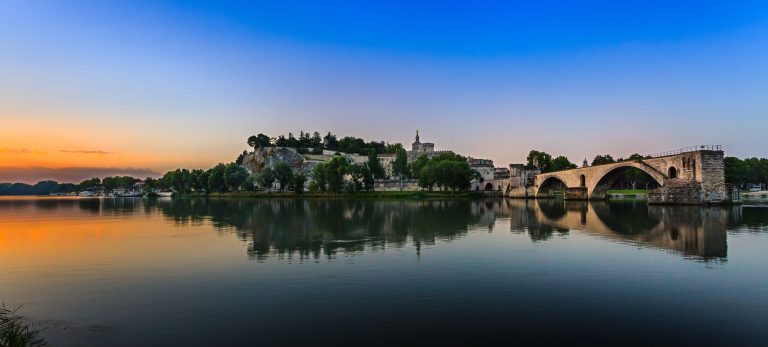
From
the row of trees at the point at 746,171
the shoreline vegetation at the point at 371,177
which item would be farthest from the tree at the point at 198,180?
the row of trees at the point at 746,171

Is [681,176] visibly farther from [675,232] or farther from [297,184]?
[297,184]

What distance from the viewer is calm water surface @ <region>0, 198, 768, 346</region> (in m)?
8.53

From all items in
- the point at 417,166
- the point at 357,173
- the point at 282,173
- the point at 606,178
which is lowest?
the point at 606,178

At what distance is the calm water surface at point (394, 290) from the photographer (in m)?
8.53

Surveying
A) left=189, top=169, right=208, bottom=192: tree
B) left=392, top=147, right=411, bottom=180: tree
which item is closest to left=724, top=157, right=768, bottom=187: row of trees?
left=392, top=147, right=411, bottom=180: tree

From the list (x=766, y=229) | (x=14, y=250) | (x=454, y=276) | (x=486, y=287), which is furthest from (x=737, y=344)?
(x=14, y=250)

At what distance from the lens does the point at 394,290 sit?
38.5ft

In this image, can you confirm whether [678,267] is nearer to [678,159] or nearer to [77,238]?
[77,238]

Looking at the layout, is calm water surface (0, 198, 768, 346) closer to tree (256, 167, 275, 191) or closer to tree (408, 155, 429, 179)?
tree (256, 167, 275, 191)

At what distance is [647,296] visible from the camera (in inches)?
436

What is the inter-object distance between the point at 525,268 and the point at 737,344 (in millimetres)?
6965

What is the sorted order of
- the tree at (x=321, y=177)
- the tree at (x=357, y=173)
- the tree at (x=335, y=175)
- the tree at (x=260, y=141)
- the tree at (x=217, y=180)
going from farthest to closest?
the tree at (x=260, y=141) < the tree at (x=217, y=180) < the tree at (x=357, y=173) < the tree at (x=321, y=177) < the tree at (x=335, y=175)

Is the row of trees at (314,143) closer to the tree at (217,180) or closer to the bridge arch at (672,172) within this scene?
the tree at (217,180)

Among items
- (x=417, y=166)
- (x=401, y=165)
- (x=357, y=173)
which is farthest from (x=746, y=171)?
(x=357, y=173)
